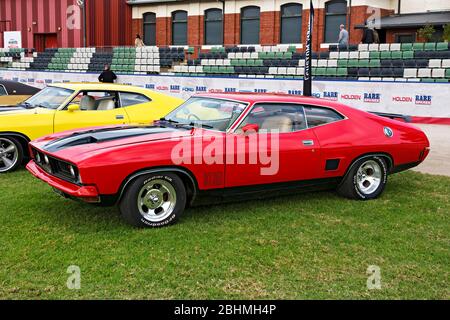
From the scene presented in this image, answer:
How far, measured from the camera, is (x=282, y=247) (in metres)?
4.91

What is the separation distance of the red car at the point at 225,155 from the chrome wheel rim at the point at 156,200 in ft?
0.03

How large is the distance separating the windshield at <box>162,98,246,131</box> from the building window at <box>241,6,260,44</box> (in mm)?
24522

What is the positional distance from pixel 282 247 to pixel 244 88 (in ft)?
53.1

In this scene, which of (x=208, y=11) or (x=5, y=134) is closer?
(x=5, y=134)

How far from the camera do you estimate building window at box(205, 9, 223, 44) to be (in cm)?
3181

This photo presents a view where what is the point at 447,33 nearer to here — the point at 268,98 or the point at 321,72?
the point at 321,72

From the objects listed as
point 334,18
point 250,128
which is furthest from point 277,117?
point 334,18

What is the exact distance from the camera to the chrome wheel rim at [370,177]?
6770mm

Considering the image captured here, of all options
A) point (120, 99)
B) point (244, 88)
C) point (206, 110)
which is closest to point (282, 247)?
point (206, 110)

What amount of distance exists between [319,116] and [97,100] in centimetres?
405

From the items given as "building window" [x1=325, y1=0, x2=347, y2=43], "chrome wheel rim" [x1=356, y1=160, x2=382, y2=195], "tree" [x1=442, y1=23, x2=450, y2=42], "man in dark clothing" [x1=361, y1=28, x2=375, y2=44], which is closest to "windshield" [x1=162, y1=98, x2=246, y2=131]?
"chrome wheel rim" [x1=356, y1=160, x2=382, y2=195]

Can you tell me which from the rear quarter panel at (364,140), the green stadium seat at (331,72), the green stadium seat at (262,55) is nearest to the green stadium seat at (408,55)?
the green stadium seat at (331,72)

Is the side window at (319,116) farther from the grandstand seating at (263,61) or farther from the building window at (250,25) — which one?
the building window at (250,25)

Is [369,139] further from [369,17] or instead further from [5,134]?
[369,17]
